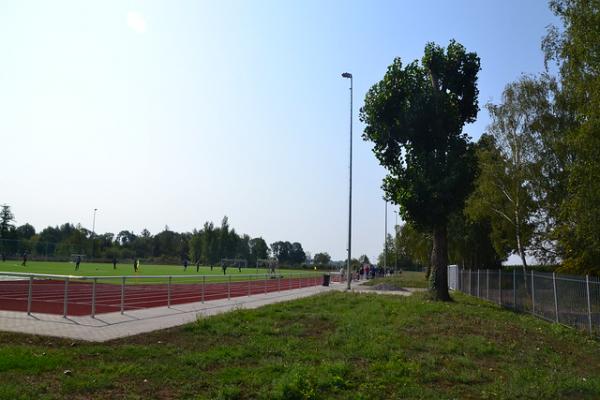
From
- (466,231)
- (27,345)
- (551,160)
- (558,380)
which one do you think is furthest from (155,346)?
(466,231)

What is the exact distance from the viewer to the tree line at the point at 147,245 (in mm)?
85312

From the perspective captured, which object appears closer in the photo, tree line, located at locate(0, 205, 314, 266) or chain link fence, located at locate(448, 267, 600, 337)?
chain link fence, located at locate(448, 267, 600, 337)

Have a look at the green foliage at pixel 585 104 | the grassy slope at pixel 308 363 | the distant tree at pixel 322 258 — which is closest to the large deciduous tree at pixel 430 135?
the green foliage at pixel 585 104

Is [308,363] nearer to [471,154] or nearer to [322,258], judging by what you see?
[471,154]

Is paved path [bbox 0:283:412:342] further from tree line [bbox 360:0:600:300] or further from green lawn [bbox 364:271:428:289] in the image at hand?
green lawn [bbox 364:271:428:289]

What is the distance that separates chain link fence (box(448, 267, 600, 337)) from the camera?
15516 millimetres

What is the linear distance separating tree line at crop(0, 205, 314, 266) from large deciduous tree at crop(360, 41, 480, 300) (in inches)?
2200

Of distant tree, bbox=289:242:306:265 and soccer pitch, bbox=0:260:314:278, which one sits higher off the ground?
distant tree, bbox=289:242:306:265

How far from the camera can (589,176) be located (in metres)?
15.8

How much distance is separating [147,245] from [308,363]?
526ft

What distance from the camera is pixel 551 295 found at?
18656mm

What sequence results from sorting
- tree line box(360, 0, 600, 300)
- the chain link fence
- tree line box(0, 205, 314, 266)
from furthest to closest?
tree line box(0, 205, 314, 266), tree line box(360, 0, 600, 300), the chain link fence

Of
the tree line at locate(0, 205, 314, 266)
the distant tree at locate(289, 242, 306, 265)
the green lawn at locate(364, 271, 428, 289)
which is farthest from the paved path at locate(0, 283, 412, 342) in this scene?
the distant tree at locate(289, 242, 306, 265)

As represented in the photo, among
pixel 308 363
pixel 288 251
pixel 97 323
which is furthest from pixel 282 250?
pixel 308 363
